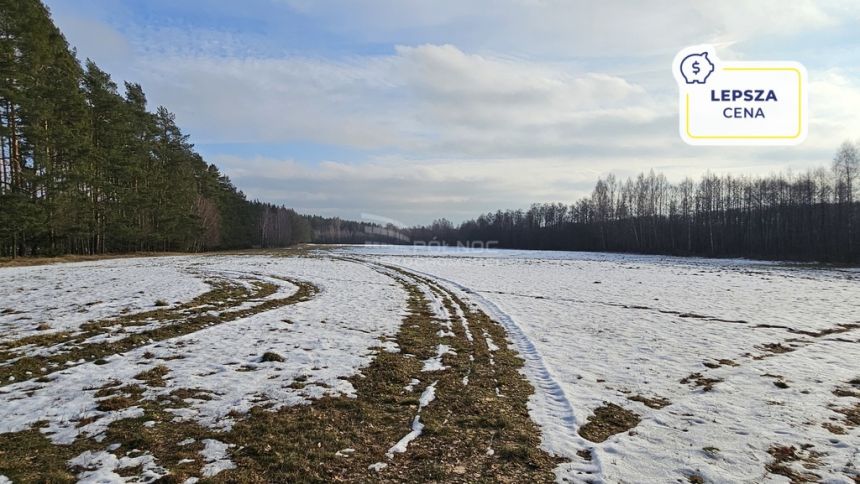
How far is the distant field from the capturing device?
4637mm

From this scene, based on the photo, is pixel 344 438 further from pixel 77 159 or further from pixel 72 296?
A: pixel 77 159

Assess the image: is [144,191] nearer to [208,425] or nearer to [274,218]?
[208,425]

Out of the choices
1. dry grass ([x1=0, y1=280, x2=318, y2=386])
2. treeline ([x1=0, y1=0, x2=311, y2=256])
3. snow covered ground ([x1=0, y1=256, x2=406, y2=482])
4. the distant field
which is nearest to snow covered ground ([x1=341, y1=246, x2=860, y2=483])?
the distant field

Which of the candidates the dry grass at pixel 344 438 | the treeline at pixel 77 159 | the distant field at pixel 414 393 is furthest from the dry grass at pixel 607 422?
the treeline at pixel 77 159

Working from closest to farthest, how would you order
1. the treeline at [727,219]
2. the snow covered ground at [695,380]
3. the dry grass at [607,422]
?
1. the snow covered ground at [695,380]
2. the dry grass at [607,422]
3. the treeline at [727,219]

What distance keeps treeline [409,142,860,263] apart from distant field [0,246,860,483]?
56162mm

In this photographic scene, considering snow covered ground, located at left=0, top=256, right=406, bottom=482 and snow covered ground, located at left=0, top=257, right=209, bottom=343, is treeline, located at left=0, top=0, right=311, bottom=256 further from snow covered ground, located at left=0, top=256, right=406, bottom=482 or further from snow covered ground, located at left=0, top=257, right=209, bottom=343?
snow covered ground, located at left=0, top=256, right=406, bottom=482

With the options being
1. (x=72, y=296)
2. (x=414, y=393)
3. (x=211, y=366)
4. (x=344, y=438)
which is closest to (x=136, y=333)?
(x=211, y=366)

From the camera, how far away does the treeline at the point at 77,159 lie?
88.1ft

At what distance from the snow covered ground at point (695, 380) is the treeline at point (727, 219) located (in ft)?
167

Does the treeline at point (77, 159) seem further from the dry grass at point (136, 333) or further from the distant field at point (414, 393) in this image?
the dry grass at point (136, 333)

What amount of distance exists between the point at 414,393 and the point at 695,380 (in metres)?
5.28

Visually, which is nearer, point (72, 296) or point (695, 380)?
point (695, 380)

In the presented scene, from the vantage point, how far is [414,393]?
6883 mm
